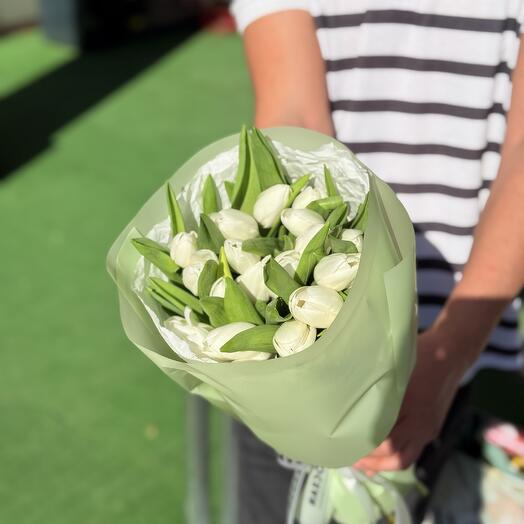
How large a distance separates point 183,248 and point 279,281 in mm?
111

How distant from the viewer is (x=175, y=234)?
85cm

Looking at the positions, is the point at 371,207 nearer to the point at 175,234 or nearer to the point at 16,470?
the point at 175,234

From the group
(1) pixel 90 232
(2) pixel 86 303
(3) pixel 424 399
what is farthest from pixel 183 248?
(1) pixel 90 232

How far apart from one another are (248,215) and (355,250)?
0.14 meters

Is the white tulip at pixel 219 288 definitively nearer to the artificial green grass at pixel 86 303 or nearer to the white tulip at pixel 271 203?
the white tulip at pixel 271 203

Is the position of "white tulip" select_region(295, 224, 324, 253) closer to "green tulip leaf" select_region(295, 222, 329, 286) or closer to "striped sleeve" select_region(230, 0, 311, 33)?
"green tulip leaf" select_region(295, 222, 329, 286)

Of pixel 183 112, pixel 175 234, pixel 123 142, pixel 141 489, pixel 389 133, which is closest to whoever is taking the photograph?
pixel 175 234

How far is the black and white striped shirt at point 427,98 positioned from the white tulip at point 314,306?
1.40 ft

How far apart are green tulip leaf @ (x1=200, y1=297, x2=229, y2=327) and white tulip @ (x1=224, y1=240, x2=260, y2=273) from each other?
5 centimetres

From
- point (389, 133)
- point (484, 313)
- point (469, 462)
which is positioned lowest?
point (469, 462)

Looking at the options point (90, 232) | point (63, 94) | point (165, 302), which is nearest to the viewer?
point (165, 302)

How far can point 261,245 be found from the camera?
0.81 meters

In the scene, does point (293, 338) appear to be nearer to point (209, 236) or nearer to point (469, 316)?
point (209, 236)

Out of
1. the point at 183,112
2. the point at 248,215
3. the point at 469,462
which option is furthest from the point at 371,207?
the point at 183,112
